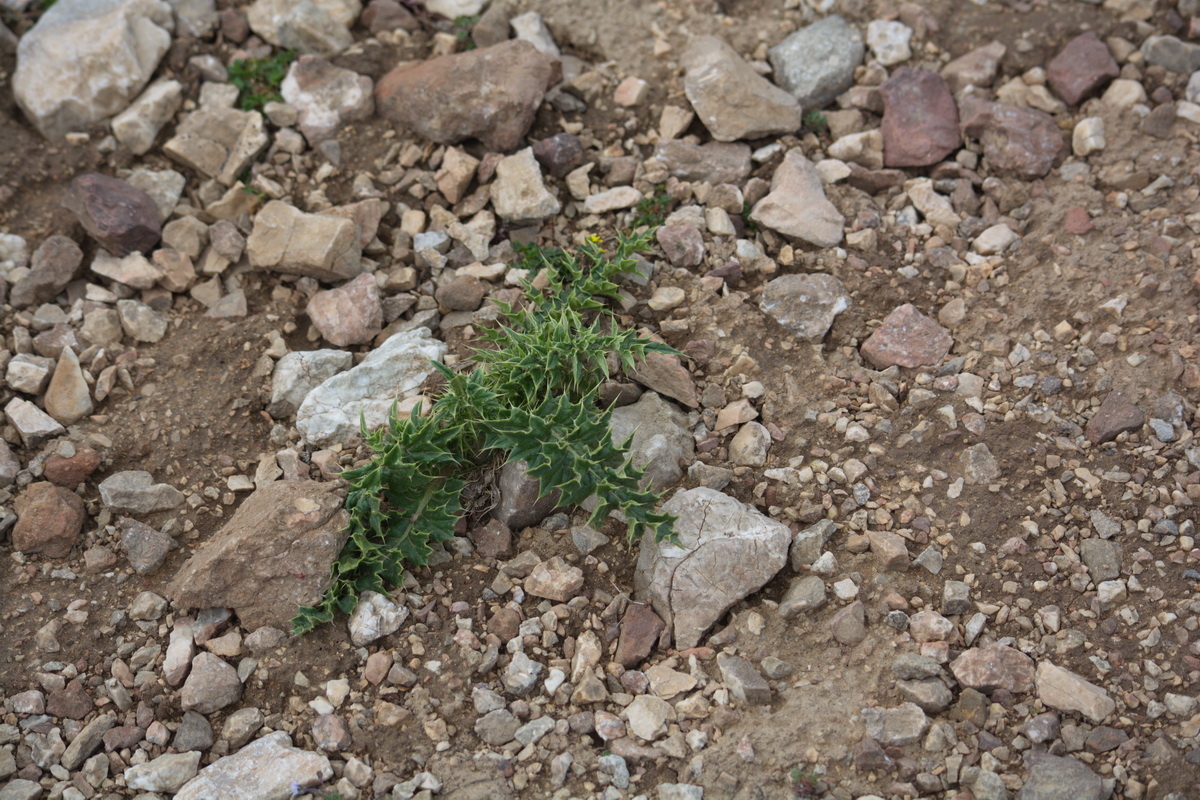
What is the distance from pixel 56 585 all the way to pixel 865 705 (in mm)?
2881

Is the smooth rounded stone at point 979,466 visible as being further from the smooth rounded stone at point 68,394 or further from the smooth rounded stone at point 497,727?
the smooth rounded stone at point 68,394

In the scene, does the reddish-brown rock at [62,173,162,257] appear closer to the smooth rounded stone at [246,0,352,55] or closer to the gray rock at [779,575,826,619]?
the smooth rounded stone at [246,0,352,55]

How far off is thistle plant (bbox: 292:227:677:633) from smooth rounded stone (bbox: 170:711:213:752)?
0.42m

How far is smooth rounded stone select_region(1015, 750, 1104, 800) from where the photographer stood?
9.03 feet

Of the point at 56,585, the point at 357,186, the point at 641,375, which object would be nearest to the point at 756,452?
the point at 641,375

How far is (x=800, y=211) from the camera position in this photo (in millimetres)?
4254

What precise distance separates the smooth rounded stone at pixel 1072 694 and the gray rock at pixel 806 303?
1583mm

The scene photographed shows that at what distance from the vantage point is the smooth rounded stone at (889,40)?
483 cm

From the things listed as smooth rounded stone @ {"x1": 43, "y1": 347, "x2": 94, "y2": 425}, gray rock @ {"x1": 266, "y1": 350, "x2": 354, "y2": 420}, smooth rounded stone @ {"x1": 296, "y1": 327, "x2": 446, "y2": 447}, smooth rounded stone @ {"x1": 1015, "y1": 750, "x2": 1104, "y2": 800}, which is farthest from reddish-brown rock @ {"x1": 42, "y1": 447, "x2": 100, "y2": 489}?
smooth rounded stone @ {"x1": 1015, "y1": 750, "x2": 1104, "y2": 800}

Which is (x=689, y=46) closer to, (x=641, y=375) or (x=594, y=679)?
(x=641, y=375)

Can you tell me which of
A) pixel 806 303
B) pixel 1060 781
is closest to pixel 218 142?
pixel 806 303

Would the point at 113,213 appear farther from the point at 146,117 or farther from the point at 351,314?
the point at 351,314

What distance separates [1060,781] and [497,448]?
2099 millimetres

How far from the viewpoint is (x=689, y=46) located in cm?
487
